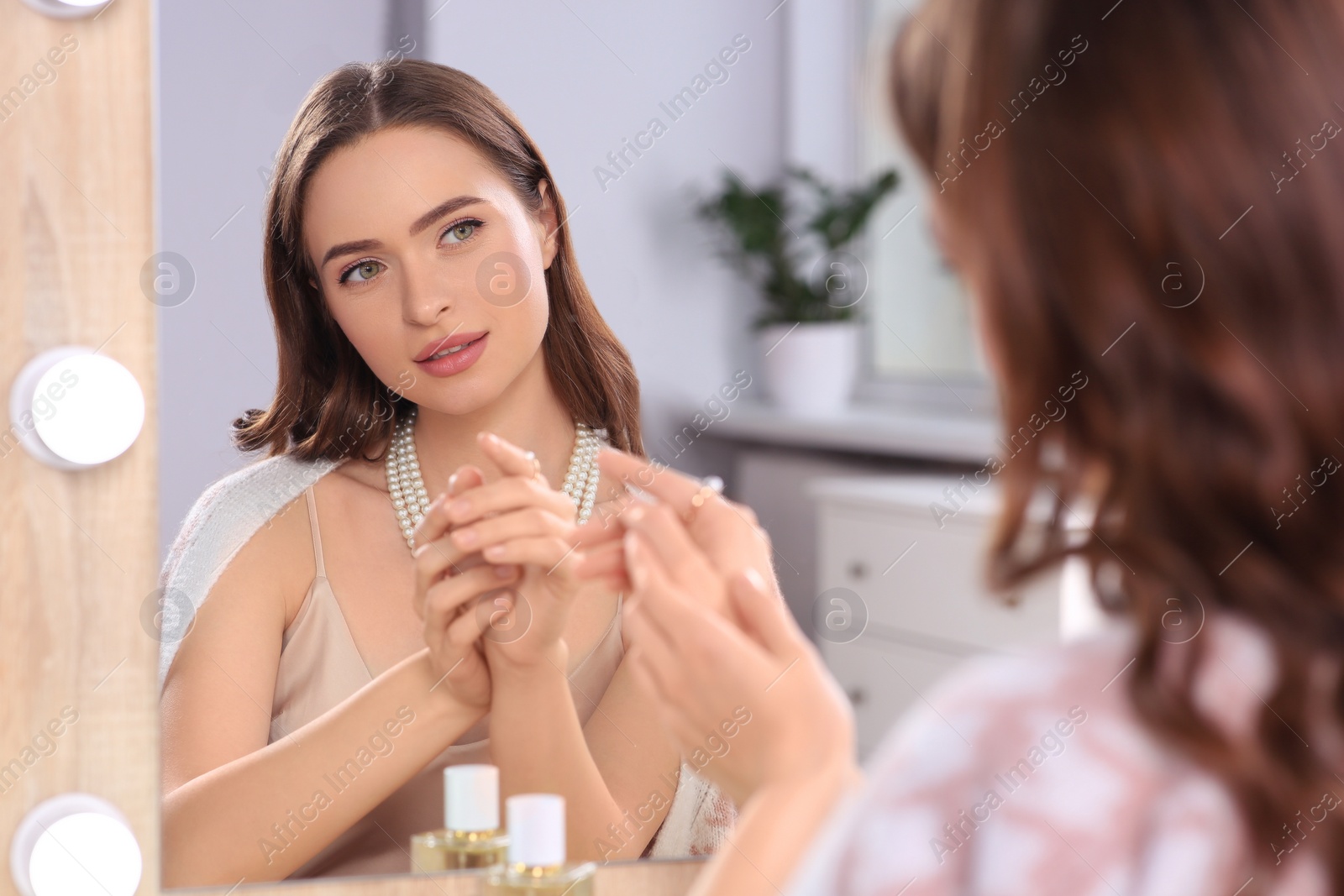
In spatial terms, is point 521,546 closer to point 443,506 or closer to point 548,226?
point 443,506

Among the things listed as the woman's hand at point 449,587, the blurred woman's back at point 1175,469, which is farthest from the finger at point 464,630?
the blurred woman's back at point 1175,469

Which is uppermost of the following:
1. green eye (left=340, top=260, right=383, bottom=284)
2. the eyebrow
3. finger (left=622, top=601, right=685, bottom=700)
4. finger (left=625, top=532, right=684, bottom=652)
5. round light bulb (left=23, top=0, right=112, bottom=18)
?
round light bulb (left=23, top=0, right=112, bottom=18)

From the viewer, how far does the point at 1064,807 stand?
1.09 ft

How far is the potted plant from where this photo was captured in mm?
544

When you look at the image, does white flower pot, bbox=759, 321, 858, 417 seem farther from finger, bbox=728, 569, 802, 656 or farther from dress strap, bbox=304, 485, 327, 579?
dress strap, bbox=304, 485, 327, 579

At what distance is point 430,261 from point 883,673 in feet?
0.93

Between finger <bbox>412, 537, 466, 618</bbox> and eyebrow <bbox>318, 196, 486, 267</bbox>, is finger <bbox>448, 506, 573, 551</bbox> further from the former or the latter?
eyebrow <bbox>318, 196, 486, 267</bbox>

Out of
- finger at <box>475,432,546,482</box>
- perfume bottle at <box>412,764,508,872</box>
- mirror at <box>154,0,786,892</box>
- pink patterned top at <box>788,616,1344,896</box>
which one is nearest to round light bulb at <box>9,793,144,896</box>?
mirror at <box>154,0,786,892</box>

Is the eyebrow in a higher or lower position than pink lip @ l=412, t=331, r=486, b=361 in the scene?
higher

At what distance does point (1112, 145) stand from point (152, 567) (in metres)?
0.42

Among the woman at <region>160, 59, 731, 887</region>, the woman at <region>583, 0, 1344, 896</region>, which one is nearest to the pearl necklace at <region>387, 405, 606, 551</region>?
the woman at <region>160, 59, 731, 887</region>

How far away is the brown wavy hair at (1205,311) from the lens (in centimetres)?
34

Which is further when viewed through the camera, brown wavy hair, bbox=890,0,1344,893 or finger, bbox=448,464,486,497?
finger, bbox=448,464,486,497

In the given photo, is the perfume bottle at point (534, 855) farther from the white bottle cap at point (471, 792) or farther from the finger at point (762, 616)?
the finger at point (762, 616)
